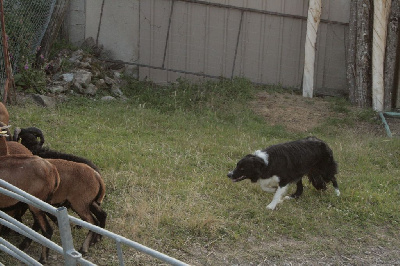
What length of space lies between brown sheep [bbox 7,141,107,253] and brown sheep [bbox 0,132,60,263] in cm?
20

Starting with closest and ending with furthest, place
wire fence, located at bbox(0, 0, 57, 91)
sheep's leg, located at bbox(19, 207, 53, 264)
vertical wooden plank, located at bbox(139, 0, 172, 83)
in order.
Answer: sheep's leg, located at bbox(19, 207, 53, 264) → wire fence, located at bbox(0, 0, 57, 91) → vertical wooden plank, located at bbox(139, 0, 172, 83)

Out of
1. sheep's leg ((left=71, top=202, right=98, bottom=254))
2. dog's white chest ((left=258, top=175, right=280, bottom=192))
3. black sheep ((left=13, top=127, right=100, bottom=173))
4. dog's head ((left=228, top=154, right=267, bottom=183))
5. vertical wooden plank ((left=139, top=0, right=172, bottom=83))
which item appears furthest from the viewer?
vertical wooden plank ((left=139, top=0, right=172, bottom=83))

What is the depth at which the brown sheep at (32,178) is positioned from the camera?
6.07 metres

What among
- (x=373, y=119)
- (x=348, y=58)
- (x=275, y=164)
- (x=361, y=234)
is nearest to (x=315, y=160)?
(x=275, y=164)

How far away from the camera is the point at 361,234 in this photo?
7.34 meters

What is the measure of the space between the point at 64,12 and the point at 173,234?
26.6 feet

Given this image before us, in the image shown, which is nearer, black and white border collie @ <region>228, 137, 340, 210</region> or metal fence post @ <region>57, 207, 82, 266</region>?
metal fence post @ <region>57, 207, 82, 266</region>

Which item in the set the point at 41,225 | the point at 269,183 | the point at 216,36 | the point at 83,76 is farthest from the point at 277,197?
the point at 216,36

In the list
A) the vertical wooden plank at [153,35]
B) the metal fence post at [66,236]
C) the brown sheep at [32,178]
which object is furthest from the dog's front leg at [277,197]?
the vertical wooden plank at [153,35]

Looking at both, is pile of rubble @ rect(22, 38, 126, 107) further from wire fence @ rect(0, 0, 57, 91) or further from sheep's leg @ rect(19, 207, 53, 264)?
sheep's leg @ rect(19, 207, 53, 264)

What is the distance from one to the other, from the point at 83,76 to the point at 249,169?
612cm

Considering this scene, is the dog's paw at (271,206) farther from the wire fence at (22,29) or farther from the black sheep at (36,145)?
the wire fence at (22,29)

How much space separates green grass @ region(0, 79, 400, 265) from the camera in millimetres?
6824

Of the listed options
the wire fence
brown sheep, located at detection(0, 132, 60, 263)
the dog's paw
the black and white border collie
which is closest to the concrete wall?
the wire fence
